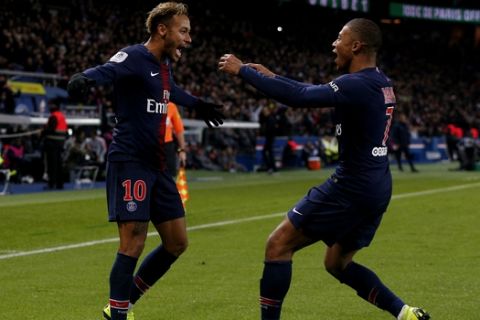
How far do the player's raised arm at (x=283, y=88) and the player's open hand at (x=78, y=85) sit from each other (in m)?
0.85

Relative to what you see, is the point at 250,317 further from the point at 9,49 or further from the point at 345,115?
the point at 9,49

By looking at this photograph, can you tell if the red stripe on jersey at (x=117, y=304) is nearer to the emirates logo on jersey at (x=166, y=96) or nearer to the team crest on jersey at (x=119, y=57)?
the emirates logo on jersey at (x=166, y=96)

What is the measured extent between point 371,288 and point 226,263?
14.2 feet

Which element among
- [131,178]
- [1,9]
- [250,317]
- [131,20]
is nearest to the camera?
[131,178]

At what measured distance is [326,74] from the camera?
53.8 metres

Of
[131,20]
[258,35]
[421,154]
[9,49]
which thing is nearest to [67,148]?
[9,49]

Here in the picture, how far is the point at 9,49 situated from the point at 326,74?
932 inches

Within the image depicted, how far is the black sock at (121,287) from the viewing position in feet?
22.9

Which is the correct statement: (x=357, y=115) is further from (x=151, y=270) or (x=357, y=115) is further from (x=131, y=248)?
(x=151, y=270)

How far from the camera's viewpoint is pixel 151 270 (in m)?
7.48

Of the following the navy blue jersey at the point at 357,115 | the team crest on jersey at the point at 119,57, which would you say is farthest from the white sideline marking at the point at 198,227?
the navy blue jersey at the point at 357,115

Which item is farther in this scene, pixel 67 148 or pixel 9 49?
pixel 9 49

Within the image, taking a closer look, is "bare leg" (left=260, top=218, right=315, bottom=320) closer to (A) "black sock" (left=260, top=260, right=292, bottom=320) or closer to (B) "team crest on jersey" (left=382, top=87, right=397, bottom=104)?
(A) "black sock" (left=260, top=260, right=292, bottom=320)

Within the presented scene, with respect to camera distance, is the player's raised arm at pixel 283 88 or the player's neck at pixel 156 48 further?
the player's neck at pixel 156 48
